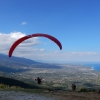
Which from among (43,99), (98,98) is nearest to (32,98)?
(43,99)

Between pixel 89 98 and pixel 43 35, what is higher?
pixel 43 35

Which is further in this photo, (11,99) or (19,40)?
(11,99)

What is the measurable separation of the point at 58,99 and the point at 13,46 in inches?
323

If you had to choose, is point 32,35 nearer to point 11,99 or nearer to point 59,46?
point 59,46

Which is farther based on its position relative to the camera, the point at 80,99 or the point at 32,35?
the point at 80,99

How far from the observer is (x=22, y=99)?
72.1ft

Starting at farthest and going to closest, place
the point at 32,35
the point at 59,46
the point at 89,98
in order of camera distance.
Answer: the point at 89,98
the point at 59,46
the point at 32,35

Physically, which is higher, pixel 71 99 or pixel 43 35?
pixel 43 35

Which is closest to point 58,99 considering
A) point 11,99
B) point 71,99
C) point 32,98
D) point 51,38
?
point 71,99

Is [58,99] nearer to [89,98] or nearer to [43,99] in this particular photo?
[43,99]

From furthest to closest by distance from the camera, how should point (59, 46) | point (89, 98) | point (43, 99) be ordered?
point (89, 98)
point (43, 99)
point (59, 46)

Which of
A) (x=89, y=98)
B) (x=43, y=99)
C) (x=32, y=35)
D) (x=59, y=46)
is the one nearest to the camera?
(x=32, y=35)

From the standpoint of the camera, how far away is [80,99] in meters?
23.7

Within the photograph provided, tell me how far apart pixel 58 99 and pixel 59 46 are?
649 centimetres
